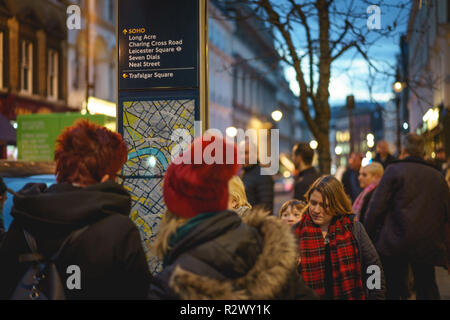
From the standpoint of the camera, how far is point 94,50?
31625 mm

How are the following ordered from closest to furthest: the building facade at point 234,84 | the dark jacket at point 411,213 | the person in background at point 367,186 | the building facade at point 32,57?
1. the dark jacket at point 411,213
2. the person in background at point 367,186
3. the building facade at point 32,57
4. the building facade at point 234,84

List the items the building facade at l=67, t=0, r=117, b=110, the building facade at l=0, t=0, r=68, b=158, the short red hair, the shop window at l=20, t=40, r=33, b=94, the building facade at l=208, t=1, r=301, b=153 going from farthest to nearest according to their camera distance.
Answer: the building facade at l=208, t=1, r=301, b=153
the building facade at l=67, t=0, r=117, b=110
the shop window at l=20, t=40, r=33, b=94
the building facade at l=0, t=0, r=68, b=158
the short red hair

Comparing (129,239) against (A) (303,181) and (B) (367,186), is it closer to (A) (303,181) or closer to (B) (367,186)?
(B) (367,186)

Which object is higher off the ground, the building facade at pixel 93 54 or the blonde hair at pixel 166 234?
the building facade at pixel 93 54

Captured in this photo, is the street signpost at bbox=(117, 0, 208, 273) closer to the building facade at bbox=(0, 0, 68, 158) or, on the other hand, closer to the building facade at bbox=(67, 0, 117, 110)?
the building facade at bbox=(0, 0, 68, 158)

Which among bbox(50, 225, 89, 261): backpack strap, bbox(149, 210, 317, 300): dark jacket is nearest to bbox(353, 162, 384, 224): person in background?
bbox(149, 210, 317, 300): dark jacket

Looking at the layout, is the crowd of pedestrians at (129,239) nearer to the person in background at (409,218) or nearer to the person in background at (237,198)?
the person in background at (237,198)

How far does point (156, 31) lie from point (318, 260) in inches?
92.6

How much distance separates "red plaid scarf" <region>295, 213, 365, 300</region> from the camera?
3.98 meters

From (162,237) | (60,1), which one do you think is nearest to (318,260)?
(162,237)

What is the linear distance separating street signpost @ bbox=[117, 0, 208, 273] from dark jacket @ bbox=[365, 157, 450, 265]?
2299 millimetres

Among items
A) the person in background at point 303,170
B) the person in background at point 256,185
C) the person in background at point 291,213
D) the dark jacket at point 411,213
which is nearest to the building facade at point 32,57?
the person in background at point 256,185

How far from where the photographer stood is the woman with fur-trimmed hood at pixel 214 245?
2.19 m
